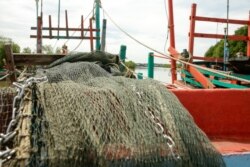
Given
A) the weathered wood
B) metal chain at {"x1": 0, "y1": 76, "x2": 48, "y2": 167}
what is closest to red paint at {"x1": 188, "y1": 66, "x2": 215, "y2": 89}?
the weathered wood

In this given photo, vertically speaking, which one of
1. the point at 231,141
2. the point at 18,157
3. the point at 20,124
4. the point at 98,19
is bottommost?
the point at 231,141

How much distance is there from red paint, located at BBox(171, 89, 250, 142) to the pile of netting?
0.76 meters

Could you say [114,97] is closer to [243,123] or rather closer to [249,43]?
[243,123]

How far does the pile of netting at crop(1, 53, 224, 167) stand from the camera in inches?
68.8

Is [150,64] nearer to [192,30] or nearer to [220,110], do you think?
[192,30]

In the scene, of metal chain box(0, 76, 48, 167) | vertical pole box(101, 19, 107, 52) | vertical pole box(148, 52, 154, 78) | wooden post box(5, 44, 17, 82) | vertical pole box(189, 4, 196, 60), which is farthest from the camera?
vertical pole box(101, 19, 107, 52)

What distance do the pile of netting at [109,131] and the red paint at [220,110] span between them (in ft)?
2.48

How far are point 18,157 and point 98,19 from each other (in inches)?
308

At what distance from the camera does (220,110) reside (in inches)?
118

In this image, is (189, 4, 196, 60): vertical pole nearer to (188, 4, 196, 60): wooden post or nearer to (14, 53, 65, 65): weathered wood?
(188, 4, 196, 60): wooden post

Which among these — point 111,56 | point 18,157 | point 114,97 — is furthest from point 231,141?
point 111,56

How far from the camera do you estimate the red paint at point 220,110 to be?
2.95 m

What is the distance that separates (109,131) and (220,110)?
140cm

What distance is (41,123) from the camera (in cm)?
186
